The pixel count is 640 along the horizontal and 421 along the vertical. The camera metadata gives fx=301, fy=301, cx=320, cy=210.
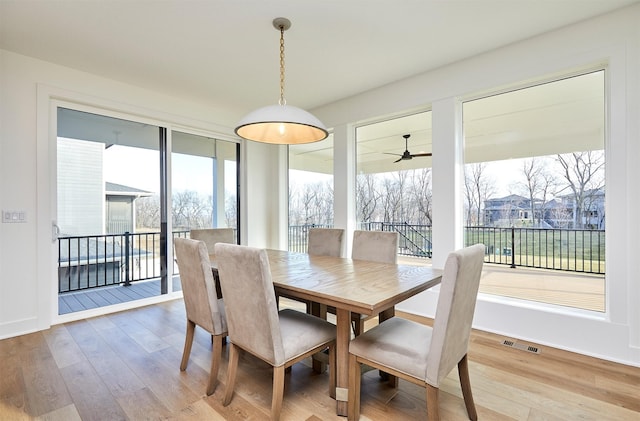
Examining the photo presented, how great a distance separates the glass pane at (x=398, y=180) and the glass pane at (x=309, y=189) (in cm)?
50

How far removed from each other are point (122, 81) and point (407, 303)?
4123 millimetres

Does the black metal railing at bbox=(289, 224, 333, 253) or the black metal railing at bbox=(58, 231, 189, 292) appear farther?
the black metal railing at bbox=(289, 224, 333, 253)

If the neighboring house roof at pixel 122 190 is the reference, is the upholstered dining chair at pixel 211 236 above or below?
below

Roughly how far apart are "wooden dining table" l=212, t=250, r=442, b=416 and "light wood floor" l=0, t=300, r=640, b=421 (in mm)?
407

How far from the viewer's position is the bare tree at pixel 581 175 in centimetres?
254

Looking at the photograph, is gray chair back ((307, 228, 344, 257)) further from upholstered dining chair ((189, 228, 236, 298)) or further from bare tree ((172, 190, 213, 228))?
bare tree ((172, 190, 213, 228))

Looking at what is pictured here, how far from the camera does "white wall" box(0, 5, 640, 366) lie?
228 centimetres

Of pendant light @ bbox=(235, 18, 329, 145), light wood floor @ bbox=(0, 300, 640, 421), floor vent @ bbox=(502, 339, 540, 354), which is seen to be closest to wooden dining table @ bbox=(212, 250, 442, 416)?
light wood floor @ bbox=(0, 300, 640, 421)

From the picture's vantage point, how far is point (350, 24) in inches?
95.3

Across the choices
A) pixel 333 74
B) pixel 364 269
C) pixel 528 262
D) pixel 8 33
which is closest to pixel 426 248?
pixel 528 262

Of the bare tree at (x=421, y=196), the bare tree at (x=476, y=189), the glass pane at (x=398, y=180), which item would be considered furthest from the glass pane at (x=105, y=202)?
the bare tree at (x=476, y=189)

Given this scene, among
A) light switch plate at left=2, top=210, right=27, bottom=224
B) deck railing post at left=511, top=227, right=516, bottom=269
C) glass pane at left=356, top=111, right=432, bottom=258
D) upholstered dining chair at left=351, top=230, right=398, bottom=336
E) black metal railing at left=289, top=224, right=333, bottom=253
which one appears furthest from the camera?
black metal railing at left=289, top=224, right=333, bottom=253

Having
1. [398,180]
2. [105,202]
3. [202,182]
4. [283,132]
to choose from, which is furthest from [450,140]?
[105,202]

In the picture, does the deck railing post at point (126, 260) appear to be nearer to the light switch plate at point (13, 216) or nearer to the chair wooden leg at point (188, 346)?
the light switch plate at point (13, 216)
